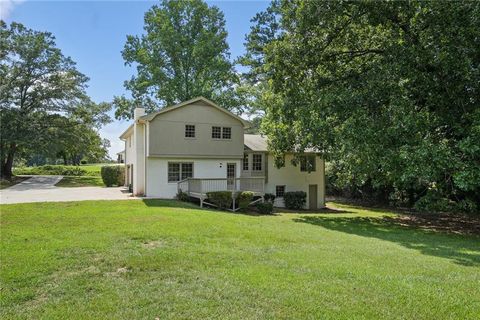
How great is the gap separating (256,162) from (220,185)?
4.55m

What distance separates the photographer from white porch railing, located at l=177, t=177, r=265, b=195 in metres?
18.2

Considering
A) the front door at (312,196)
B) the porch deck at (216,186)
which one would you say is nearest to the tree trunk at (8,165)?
the porch deck at (216,186)

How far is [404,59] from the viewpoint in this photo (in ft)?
43.0

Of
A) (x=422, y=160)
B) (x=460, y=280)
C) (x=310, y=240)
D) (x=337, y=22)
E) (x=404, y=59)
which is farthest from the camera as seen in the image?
(x=337, y=22)

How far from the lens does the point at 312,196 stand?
24.2m

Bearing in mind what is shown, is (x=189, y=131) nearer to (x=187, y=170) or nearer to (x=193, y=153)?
(x=193, y=153)

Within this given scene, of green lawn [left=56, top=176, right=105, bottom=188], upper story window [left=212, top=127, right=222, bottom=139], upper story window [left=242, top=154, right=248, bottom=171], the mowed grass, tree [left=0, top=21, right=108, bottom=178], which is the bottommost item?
the mowed grass

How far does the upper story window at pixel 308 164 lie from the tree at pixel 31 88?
23659mm

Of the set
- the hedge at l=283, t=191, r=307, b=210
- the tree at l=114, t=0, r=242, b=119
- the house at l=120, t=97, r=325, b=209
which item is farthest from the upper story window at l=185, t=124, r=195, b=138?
the tree at l=114, t=0, r=242, b=119

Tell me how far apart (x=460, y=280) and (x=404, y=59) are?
982 cm

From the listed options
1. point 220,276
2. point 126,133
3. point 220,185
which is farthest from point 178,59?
point 220,276

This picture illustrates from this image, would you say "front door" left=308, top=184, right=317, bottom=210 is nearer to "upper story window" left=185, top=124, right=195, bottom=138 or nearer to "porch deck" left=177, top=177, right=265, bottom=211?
"porch deck" left=177, top=177, right=265, bottom=211

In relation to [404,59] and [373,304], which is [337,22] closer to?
[404,59]

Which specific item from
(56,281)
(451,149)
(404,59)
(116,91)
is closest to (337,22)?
(404,59)
